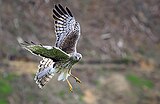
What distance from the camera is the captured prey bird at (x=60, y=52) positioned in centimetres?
542

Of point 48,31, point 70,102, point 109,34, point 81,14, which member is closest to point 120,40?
point 109,34

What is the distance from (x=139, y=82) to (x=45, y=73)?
8.67 meters

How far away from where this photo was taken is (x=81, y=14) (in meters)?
A: 15.8

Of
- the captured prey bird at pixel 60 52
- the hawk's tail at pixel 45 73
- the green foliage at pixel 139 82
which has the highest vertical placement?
the captured prey bird at pixel 60 52

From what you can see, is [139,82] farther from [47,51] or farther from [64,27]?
[47,51]

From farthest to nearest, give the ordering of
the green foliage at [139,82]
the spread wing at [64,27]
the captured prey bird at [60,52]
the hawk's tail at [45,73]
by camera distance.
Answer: the green foliage at [139,82], the spread wing at [64,27], the hawk's tail at [45,73], the captured prey bird at [60,52]

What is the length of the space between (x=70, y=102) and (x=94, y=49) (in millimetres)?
2958

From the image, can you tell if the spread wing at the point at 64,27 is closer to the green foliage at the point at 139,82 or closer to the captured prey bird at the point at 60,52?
the captured prey bird at the point at 60,52

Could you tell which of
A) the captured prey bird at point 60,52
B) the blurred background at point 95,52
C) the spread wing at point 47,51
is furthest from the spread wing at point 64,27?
the blurred background at point 95,52

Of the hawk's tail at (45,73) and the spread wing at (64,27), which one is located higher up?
the spread wing at (64,27)

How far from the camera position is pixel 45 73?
6.21m

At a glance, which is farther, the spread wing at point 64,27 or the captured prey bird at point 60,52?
the spread wing at point 64,27

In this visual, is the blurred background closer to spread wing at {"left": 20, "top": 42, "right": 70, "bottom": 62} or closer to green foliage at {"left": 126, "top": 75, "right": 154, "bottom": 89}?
green foliage at {"left": 126, "top": 75, "right": 154, "bottom": 89}

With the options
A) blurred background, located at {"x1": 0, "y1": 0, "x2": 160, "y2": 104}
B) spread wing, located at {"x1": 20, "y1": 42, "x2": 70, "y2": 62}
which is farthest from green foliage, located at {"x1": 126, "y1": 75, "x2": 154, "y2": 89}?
spread wing, located at {"x1": 20, "y1": 42, "x2": 70, "y2": 62}
